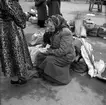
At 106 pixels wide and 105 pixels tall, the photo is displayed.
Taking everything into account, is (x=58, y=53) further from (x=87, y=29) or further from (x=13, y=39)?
(x=87, y=29)

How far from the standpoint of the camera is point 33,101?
2.50m

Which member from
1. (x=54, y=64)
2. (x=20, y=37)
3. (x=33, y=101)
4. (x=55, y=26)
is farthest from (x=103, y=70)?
(x=20, y=37)

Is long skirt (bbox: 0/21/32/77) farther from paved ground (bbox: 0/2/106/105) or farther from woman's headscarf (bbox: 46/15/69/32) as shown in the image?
woman's headscarf (bbox: 46/15/69/32)

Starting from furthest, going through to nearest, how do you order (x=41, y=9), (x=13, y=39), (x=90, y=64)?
(x=41, y=9), (x=90, y=64), (x=13, y=39)

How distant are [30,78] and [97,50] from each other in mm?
2256

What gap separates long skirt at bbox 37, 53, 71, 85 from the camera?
280 centimetres

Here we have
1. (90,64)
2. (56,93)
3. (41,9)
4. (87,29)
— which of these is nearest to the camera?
(56,93)

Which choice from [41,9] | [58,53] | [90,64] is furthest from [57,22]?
[41,9]

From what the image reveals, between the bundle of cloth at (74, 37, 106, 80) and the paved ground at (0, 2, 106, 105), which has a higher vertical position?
the bundle of cloth at (74, 37, 106, 80)

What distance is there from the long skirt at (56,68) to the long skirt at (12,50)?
0.36 meters

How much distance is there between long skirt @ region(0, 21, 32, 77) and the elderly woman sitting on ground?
0.42 m

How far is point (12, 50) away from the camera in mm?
2387

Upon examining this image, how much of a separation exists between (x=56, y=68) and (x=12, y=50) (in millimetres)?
807

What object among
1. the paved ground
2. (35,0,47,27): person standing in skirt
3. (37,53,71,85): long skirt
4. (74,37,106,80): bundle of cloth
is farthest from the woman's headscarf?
(35,0,47,27): person standing in skirt
